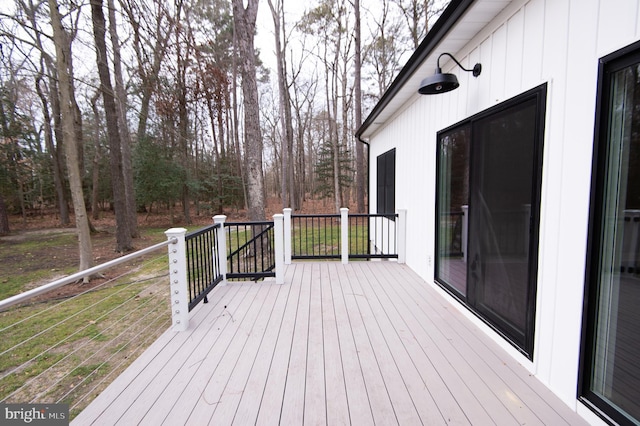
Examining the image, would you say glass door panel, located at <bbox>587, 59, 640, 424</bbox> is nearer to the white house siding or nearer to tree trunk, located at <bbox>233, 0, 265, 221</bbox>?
the white house siding

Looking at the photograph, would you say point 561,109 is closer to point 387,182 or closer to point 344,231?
point 344,231

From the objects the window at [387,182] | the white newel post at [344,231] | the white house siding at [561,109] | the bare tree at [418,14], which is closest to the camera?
the white house siding at [561,109]

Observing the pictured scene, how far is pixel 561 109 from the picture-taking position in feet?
5.37

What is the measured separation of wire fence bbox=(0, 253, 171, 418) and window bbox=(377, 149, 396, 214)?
12.5 feet

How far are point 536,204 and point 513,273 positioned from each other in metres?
0.56

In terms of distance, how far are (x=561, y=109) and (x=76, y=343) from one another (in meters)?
5.23

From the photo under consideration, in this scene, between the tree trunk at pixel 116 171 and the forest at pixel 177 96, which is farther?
the tree trunk at pixel 116 171

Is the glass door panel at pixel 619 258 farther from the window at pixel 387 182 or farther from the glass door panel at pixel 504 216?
the window at pixel 387 182

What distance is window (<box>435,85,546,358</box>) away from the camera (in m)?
1.89

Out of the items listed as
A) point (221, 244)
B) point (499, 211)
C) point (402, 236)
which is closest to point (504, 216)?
point (499, 211)

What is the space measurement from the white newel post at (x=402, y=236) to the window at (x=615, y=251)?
2.98m

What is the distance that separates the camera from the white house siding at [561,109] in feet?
4.77

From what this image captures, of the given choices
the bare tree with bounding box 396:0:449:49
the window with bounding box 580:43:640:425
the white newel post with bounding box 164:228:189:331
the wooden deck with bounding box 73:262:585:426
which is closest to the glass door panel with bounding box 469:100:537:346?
the wooden deck with bounding box 73:262:585:426

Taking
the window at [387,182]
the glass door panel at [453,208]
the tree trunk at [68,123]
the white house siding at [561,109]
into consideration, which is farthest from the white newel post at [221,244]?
the tree trunk at [68,123]
